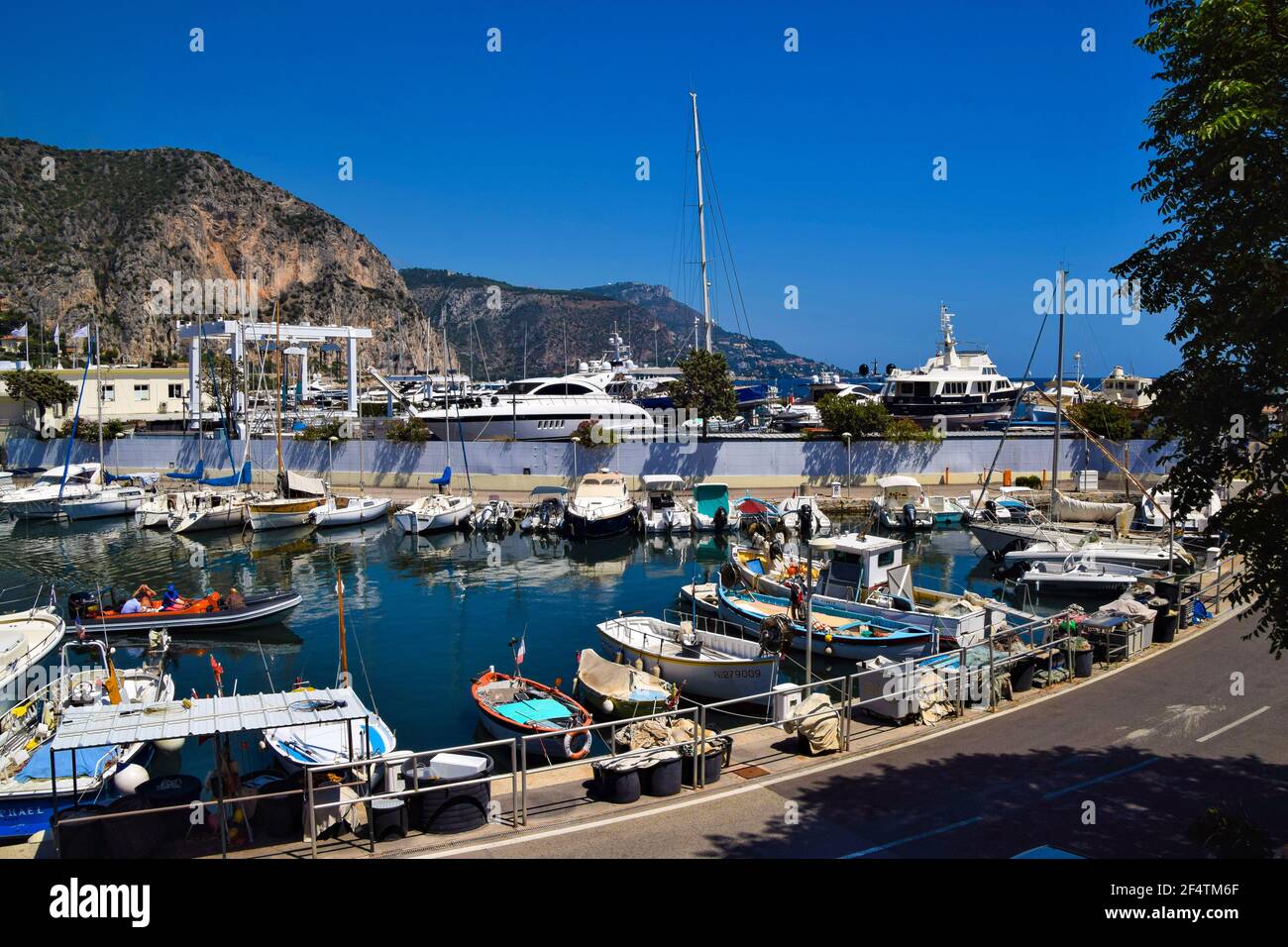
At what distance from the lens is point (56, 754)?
15.6 metres

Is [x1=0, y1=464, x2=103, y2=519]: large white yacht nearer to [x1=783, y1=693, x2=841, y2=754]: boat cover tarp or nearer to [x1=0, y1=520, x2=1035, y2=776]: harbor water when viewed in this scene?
[x1=0, y1=520, x2=1035, y2=776]: harbor water

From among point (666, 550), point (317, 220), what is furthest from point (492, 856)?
point (317, 220)

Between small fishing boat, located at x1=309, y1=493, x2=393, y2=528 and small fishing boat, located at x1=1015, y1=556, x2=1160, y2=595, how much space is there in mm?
32215

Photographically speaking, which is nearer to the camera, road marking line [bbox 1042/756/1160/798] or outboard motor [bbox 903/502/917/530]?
road marking line [bbox 1042/756/1160/798]

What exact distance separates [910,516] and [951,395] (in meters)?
22.6

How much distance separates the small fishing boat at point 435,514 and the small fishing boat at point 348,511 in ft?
5.76

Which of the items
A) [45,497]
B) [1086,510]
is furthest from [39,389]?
[1086,510]

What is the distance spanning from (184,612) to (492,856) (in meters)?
21.5

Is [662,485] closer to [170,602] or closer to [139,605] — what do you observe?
[170,602]

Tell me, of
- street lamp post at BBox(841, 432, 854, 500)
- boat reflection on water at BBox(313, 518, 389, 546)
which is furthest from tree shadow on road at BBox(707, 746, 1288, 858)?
street lamp post at BBox(841, 432, 854, 500)

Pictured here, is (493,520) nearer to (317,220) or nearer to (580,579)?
(580,579)

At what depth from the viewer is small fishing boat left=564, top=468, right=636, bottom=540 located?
146 feet

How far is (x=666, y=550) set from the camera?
43094 mm
